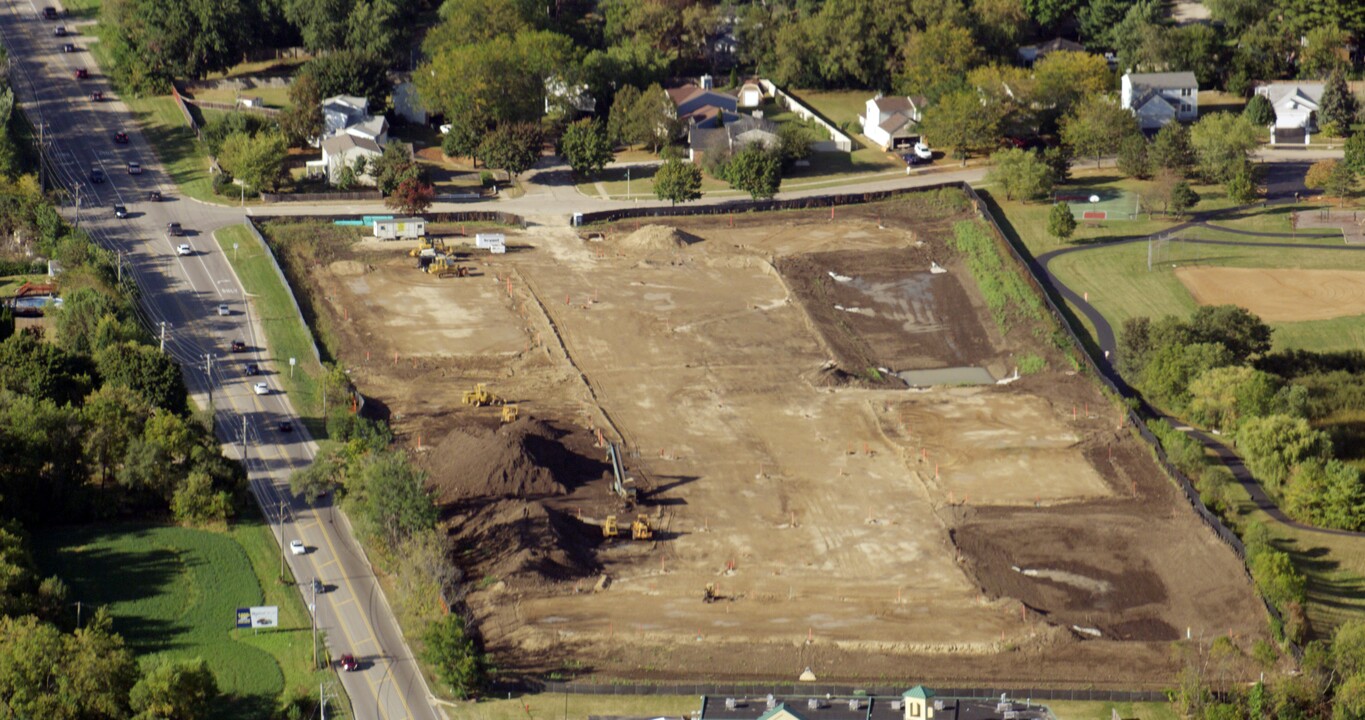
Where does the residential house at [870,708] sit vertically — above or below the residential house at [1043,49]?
above

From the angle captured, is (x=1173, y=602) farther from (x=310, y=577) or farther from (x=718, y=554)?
(x=310, y=577)

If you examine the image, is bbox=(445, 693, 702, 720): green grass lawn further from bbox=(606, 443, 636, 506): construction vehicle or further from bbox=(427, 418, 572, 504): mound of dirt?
bbox=(606, 443, 636, 506): construction vehicle

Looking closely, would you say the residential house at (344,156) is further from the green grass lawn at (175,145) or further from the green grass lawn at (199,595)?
the green grass lawn at (199,595)

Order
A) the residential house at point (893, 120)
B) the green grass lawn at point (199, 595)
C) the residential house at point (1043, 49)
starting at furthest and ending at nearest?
the residential house at point (1043, 49) → the residential house at point (893, 120) → the green grass lawn at point (199, 595)

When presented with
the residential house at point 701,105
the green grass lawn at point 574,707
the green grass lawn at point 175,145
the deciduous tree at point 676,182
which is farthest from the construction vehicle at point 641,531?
the residential house at point 701,105

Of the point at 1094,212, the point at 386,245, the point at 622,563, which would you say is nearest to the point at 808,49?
the point at 1094,212

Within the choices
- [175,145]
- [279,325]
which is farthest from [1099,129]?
[175,145]

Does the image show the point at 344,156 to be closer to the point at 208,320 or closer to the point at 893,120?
the point at 208,320

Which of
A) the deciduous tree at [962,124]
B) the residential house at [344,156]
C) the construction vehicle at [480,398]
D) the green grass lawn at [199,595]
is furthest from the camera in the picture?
the deciduous tree at [962,124]
